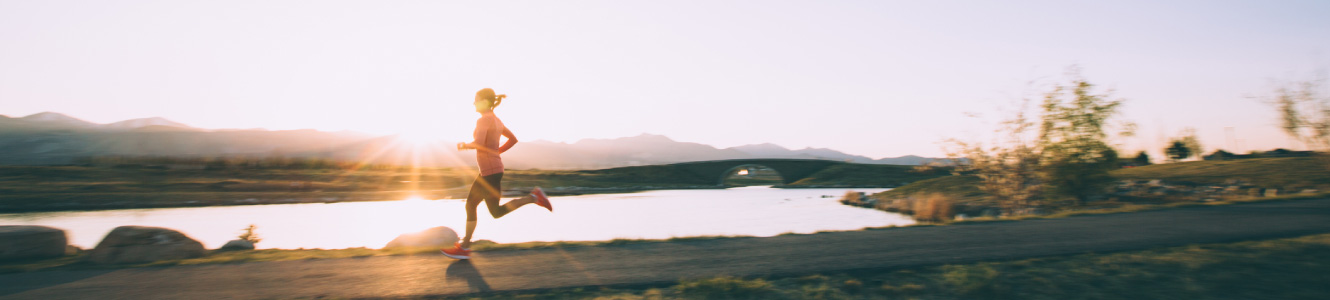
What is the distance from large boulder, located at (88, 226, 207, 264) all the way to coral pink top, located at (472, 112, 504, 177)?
4.37 m

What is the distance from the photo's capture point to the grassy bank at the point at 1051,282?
5.01m

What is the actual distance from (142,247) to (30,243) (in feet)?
5.09

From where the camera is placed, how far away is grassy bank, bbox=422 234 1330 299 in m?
5.01

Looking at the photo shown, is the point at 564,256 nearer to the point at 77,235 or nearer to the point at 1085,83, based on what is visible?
the point at 1085,83

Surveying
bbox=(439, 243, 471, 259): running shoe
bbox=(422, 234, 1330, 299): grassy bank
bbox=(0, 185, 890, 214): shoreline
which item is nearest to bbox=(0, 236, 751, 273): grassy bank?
→ bbox=(439, 243, 471, 259): running shoe

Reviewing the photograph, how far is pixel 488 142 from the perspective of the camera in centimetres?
721

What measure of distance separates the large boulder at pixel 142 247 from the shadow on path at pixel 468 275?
411 centimetres

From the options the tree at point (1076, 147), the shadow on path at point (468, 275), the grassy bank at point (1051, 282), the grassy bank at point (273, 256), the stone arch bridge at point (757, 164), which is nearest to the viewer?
the grassy bank at point (1051, 282)

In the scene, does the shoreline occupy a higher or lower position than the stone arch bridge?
lower

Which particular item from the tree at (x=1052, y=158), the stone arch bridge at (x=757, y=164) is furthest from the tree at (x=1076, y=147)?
the stone arch bridge at (x=757, y=164)

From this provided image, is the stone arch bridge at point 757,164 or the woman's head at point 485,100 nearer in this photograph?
the woman's head at point 485,100

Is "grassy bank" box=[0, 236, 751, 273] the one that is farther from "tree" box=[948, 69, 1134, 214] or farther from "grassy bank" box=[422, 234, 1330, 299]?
"tree" box=[948, 69, 1134, 214]

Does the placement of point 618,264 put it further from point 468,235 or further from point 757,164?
point 757,164

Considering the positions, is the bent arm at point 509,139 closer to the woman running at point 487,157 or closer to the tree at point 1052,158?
the woman running at point 487,157
